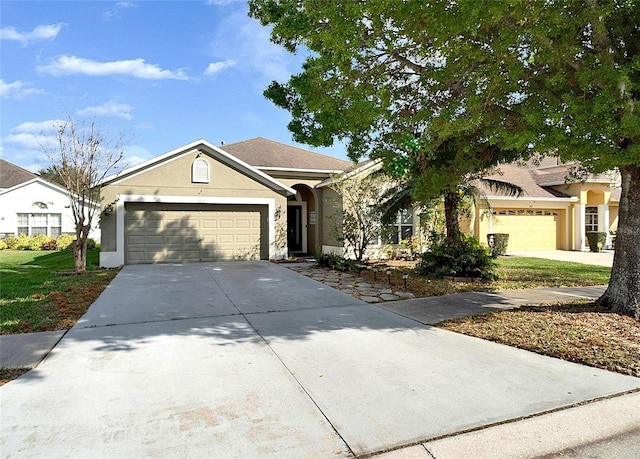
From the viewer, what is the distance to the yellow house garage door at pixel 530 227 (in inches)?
781

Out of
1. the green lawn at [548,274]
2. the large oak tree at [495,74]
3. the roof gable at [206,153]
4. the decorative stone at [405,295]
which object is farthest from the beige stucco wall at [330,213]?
the large oak tree at [495,74]

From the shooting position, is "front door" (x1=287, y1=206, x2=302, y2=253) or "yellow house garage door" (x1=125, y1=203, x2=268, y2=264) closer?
"yellow house garage door" (x1=125, y1=203, x2=268, y2=264)

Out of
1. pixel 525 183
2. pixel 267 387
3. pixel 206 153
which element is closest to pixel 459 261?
pixel 267 387

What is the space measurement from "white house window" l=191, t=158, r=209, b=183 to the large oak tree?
844 cm

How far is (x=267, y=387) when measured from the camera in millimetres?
3900

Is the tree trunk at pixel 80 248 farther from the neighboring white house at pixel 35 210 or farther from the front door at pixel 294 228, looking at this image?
the neighboring white house at pixel 35 210

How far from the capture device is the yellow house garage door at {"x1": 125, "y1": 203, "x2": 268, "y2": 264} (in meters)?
14.4

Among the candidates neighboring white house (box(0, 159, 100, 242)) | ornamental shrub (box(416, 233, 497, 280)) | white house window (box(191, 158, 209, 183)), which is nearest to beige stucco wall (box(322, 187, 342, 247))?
ornamental shrub (box(416, 233, 497, 280))

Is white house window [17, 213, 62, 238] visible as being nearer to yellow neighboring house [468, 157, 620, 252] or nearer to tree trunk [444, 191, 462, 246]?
tree trunk [444, 191, 462, 246]

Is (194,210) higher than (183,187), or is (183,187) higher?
(183,187)

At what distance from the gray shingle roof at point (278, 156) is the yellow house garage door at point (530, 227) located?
333 inches

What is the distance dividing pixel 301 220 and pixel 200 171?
21.1 feet

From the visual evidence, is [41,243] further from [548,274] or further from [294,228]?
[548,274]

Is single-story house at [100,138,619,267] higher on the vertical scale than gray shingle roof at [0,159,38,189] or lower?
lower
